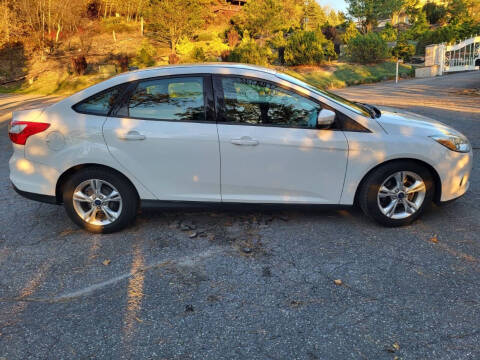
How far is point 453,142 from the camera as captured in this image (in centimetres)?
390

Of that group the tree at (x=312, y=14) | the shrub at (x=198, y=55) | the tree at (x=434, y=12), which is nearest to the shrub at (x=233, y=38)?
the shrub at (x=198, y=55)

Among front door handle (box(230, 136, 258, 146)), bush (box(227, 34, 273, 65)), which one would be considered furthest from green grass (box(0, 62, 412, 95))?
front door handle (box(230, 136, 258, 146))

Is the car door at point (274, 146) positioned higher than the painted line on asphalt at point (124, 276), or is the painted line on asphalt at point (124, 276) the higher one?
the car door at point (274, 146)

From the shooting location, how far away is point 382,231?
3918 mm

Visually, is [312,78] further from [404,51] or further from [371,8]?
[371,8]

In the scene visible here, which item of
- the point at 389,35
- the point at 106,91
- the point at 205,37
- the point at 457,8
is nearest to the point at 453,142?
the point at 106,91

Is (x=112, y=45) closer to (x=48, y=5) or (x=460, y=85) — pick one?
(x=48, y=5)

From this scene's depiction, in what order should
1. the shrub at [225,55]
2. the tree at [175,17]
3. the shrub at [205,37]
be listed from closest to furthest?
1. the shrub at [225,55]
2. the tree at [175,17]
3. the shrub at [205,37]

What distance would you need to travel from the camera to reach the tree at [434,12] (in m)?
54.6

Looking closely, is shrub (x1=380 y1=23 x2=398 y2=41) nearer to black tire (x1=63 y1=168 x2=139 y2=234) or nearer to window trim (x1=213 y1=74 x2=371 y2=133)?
window trim (x1=213 y1=74 x2=371 y2=133)

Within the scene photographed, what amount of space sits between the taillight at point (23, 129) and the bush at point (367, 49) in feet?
86.0

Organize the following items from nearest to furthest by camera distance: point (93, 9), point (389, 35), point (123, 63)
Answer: point (123, 63)
point (389, 35)
point (93, 9)

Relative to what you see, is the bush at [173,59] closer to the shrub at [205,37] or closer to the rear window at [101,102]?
the shrub at [205,37]

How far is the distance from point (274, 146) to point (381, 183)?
109cm
